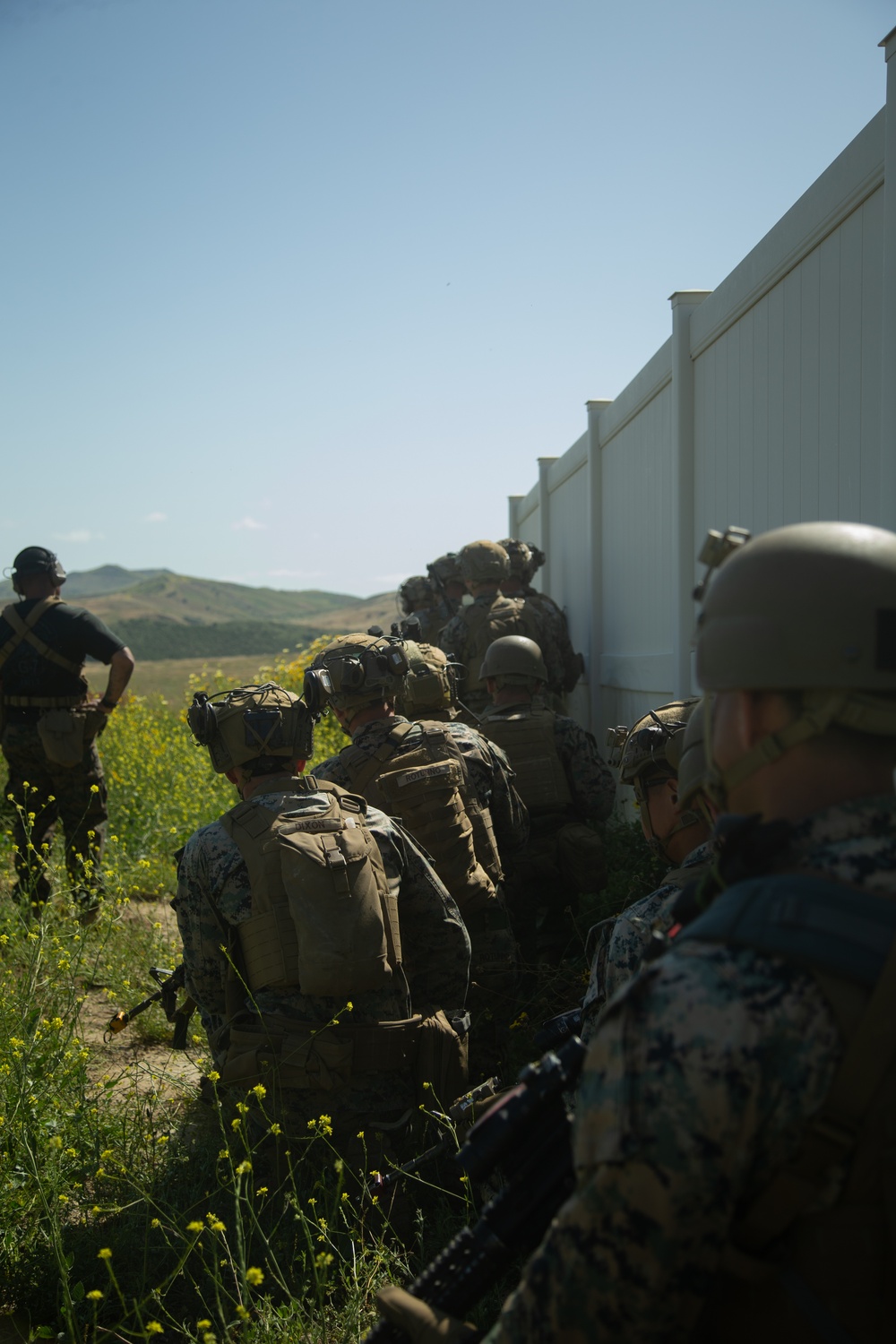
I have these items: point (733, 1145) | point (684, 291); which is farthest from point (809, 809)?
point (684, 291)

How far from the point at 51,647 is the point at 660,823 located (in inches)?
177

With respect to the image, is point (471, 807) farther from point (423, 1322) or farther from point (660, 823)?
point (423, 1322)

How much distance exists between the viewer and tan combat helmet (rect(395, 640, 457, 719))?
5129mm

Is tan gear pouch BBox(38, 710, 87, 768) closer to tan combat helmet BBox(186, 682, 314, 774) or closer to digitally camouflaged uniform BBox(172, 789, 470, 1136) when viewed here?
tan combat helmet BBox(186, 682, 314, 774)

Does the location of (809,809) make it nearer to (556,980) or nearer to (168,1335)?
(168,1335)

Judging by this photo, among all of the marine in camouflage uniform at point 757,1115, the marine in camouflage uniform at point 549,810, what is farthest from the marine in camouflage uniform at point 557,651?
the marine in camouflage uniform at point 757,1115

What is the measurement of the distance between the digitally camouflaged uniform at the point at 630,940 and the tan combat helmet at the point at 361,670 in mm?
1896

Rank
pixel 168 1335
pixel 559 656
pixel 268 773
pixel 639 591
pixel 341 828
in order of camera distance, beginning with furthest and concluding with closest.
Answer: pixel 559 656
pixel 639 591
pixel 268 773
pixel 341 828
pixel 168 1335

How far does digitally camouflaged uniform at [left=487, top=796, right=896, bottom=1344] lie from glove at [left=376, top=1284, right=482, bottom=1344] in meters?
0.27

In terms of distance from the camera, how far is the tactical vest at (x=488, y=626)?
7.41 m

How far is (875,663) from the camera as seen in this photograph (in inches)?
54.2

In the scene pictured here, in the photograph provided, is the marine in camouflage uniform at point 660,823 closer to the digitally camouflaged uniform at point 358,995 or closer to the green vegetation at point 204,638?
the digitally camouflaged uniform at point 358,995

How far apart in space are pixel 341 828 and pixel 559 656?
4.85 m

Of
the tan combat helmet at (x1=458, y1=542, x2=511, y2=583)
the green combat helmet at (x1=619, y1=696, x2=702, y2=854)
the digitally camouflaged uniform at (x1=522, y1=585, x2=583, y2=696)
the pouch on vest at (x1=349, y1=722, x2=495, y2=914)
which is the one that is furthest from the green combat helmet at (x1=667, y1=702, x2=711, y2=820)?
the tan combat helmet at (x1=458, y1=542, x2=511, y2=583)
